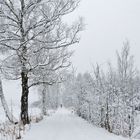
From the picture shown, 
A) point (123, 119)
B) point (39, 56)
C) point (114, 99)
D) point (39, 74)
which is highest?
point (39, 56)

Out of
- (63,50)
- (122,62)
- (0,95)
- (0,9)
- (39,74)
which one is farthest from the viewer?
(122,62)

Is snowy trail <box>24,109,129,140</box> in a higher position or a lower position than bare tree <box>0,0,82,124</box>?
lower

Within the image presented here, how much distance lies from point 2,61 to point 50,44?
10.6ft

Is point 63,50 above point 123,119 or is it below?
above

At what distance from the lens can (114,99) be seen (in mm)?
20172

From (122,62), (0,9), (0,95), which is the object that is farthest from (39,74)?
(122,62)

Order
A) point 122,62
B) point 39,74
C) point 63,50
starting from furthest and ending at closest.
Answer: point 122,62 < point 63,50 < point 39,74

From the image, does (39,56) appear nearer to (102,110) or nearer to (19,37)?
(19,37)

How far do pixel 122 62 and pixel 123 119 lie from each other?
2554 centimetres

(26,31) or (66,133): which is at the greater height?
(26,31)

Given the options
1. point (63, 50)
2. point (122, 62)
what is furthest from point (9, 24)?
point (122, 62)

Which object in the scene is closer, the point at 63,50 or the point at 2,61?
the point at 2,61

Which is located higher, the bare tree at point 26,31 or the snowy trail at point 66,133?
the bare tree at point 26,31

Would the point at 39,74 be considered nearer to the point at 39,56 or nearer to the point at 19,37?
the point at 39,56
